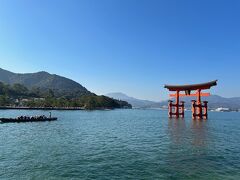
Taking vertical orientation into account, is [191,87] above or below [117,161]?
above

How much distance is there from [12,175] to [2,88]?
19873 cm

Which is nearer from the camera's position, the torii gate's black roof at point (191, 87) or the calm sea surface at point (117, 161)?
the calm sea surface at point (117, 161)

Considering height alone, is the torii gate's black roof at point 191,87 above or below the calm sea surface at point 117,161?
above

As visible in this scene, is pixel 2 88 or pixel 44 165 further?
pixel 2 88

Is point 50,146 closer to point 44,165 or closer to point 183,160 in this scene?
point 44,165

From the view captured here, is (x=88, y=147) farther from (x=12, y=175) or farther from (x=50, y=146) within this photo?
(x=12, y=175)

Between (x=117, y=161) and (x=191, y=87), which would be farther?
(x=191, y=87)

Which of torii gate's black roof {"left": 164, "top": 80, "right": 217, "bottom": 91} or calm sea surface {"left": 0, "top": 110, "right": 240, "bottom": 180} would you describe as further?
torii gate's black roof {"left": 164, "top": 80, "right": 217, "bottom": 91}

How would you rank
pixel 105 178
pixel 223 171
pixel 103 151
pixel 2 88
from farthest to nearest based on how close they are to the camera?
1. pixel 2 88
2. pixel 103 151
3. pixel 223 171
4. pixel 105 178

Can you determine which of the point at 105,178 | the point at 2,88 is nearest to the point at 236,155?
the point at 105,178

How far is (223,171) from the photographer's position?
16984 mm

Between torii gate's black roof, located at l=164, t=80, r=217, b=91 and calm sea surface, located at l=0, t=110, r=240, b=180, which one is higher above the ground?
torii gate's black roof, located at l=164, t=80, r=217, b=91

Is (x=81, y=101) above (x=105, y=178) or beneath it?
above

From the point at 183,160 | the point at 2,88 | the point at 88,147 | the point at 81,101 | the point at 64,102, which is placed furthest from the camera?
the point at 2,88
